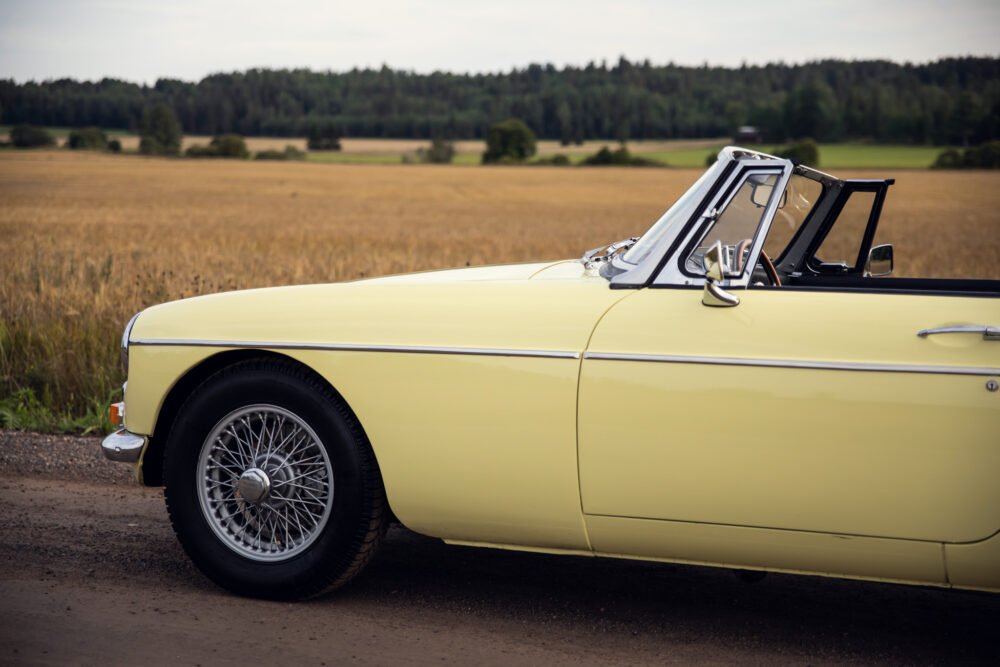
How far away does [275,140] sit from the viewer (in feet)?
351

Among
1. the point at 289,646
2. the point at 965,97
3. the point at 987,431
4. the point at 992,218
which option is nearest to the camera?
the point at 987,431

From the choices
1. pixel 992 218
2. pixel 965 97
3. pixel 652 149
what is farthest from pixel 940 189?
pixel 652 149

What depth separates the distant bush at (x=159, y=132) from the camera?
84.2m

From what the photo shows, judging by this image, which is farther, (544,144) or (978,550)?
(544,144)

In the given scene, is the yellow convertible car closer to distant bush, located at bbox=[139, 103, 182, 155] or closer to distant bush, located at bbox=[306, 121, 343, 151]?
distant bush, located at bbox=[139, 103, 182, 155]

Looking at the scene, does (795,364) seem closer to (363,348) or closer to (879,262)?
(363,348)

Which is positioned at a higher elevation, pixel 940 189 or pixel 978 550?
pixel 978 550

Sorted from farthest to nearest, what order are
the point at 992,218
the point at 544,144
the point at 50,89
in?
1. the point at 544,144
2. the point at 50,89
3. the point at 992,218

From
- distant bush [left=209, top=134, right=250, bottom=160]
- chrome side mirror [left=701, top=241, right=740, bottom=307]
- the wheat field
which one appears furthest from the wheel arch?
distant bush [left=209, top=134, right=250, bottom=160]

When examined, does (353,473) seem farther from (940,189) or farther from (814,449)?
(940,189)

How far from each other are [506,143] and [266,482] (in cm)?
9088

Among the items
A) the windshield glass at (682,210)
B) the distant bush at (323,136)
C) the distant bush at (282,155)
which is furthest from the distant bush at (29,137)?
the windshield glass at (682,210)

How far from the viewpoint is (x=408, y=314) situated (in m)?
3.76

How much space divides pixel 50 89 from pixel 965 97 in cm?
5586
